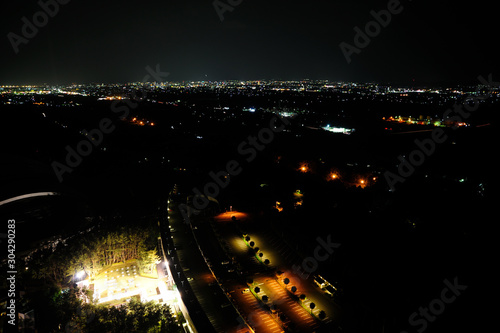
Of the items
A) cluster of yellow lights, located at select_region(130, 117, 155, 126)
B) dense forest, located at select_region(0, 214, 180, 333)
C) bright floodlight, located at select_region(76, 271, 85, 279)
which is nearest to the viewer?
dense forest, located at select_region(0, 214, 180, 333)

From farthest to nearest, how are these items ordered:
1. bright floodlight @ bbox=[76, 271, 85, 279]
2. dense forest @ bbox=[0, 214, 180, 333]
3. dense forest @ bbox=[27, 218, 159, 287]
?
bright floodlight @ bbox=[76, 271, 85, 279], dense forest @ bbox=[27, 218, 159, 287], dense forest @ bbox=[0, 214, 180, 333]

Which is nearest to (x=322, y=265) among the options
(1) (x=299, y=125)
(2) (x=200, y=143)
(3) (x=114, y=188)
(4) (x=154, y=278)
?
(4) (x=154, y=278)

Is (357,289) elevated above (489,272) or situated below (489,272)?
above

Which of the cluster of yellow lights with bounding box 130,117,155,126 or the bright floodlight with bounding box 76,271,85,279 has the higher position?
the cluster of yellow lights with bounding box 130,117,155,126

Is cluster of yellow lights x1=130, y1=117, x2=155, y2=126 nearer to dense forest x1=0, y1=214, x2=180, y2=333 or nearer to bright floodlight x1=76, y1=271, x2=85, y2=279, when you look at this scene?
dense forest x1=0, y1=214, x2=180, y2=333

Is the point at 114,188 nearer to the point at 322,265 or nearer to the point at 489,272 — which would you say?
the point at 322,265

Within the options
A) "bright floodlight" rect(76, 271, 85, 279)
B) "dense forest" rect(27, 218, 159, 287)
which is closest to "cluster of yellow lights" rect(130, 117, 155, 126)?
"dense forest" rect(27, 218, 159, 287)

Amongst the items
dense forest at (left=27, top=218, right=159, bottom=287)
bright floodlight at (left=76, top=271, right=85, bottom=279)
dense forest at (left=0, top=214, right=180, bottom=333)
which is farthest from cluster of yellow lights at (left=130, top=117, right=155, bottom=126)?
bright floodlight at (left=76, top=271, right=85, bottom=279)

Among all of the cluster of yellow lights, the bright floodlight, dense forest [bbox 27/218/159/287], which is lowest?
the bright floodlight

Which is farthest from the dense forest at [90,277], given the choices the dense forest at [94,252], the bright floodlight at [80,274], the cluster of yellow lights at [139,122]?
the cluster of yellow lights at [139,122]

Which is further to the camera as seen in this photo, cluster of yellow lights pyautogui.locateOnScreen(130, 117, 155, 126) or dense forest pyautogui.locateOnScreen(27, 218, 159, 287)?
cluster of yellow lights pyautogui.locateOnScreen(130, 117, 155, 126)

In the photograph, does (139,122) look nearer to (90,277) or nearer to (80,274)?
(90,277)
